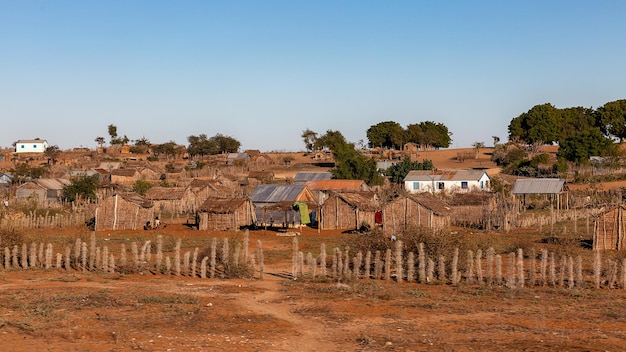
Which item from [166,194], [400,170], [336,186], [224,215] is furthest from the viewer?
Answer: [400,170]

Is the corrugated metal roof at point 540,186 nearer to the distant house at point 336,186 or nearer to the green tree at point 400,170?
the distant house at point 336,186

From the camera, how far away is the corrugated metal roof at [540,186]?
169 ft

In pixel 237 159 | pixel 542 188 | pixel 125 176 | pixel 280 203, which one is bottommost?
pixel 280 203

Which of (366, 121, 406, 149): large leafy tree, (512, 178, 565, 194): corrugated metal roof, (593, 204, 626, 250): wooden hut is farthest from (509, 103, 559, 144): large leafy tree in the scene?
(593, 204, 626, 250): wooden hut

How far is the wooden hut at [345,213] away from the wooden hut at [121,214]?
9.94 metres

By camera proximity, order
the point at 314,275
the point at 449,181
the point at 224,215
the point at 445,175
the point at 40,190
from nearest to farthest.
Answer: the point at 314,275 → the point at 224,215 → the point at 40,190 → the point at 449,181 → the point at 445,175

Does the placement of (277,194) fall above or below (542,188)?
below

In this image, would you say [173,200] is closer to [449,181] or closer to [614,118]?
[449,181]

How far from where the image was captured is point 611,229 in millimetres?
29500

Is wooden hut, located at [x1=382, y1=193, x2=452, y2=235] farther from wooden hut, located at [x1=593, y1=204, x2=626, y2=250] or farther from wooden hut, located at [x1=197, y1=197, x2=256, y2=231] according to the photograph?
wooden hut, located at [x1=593, y1=204, x2=626, y2=250]

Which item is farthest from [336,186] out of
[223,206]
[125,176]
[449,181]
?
[125,176]

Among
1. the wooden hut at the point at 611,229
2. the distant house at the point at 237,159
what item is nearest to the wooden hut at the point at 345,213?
the wooden hut at the point at 611,229

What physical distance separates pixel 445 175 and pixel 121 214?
1262 inches

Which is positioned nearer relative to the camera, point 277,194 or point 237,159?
point 277,194
